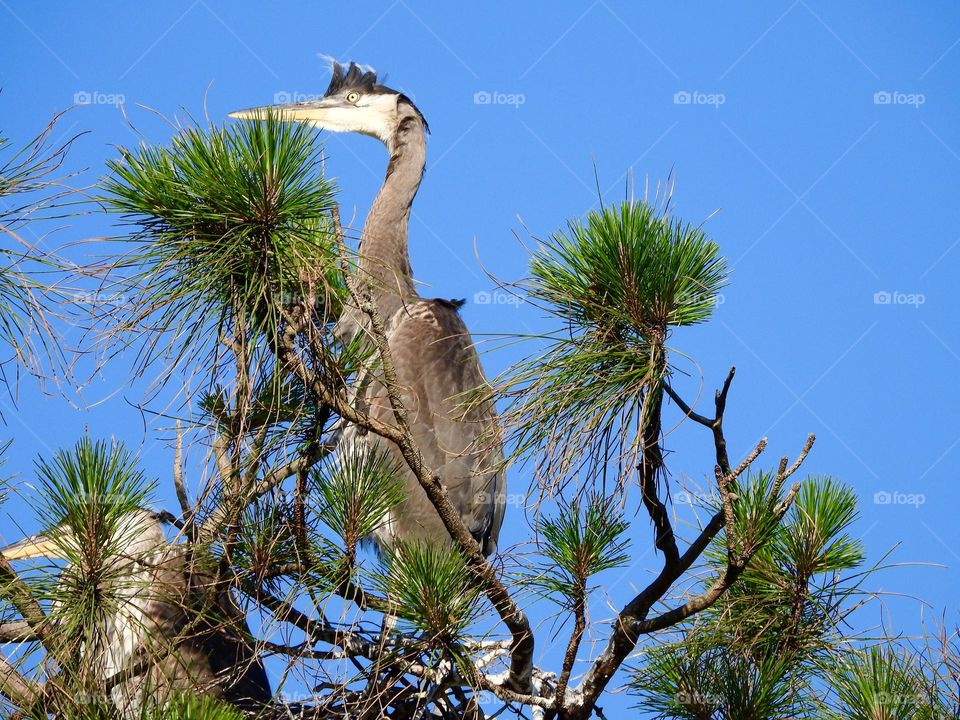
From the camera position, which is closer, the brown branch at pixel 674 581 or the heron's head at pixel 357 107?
the brown branch at pixel 674 581

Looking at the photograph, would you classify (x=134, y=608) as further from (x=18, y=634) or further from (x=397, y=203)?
(x=397, y=203)

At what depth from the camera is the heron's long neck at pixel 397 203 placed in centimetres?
452

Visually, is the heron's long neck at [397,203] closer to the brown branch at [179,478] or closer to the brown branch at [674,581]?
the brown branch at [179,478]

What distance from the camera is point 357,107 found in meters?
5.02

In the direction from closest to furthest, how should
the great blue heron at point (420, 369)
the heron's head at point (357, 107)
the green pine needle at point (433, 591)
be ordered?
the green pine needle at point (433, 591) → the great blue heron at point (420, 369) → the heron's head at point (357, 107)

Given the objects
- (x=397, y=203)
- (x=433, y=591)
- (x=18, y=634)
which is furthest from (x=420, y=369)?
(x=18, y=634)

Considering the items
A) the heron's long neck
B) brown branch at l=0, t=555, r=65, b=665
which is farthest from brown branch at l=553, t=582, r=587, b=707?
the heron's long neck

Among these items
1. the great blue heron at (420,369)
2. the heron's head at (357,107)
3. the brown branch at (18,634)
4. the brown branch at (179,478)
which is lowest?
the brown branch at (18,634)

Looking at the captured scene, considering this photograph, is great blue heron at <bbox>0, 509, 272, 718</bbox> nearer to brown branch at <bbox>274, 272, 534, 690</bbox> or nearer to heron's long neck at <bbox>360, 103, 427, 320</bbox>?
brown branch at <bbox>274, 272, 534, 690</bbox>

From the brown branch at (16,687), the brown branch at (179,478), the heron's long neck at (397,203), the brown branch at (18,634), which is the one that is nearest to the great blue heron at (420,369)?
the heron's long neck at (397,203)

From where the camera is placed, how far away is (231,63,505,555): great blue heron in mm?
3818

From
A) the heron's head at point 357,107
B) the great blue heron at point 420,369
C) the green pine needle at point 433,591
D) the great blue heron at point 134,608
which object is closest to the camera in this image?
the great blue heron at point 134,608

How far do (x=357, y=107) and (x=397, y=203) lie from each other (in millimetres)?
683

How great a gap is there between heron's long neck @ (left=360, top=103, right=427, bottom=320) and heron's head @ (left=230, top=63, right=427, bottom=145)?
8cm
